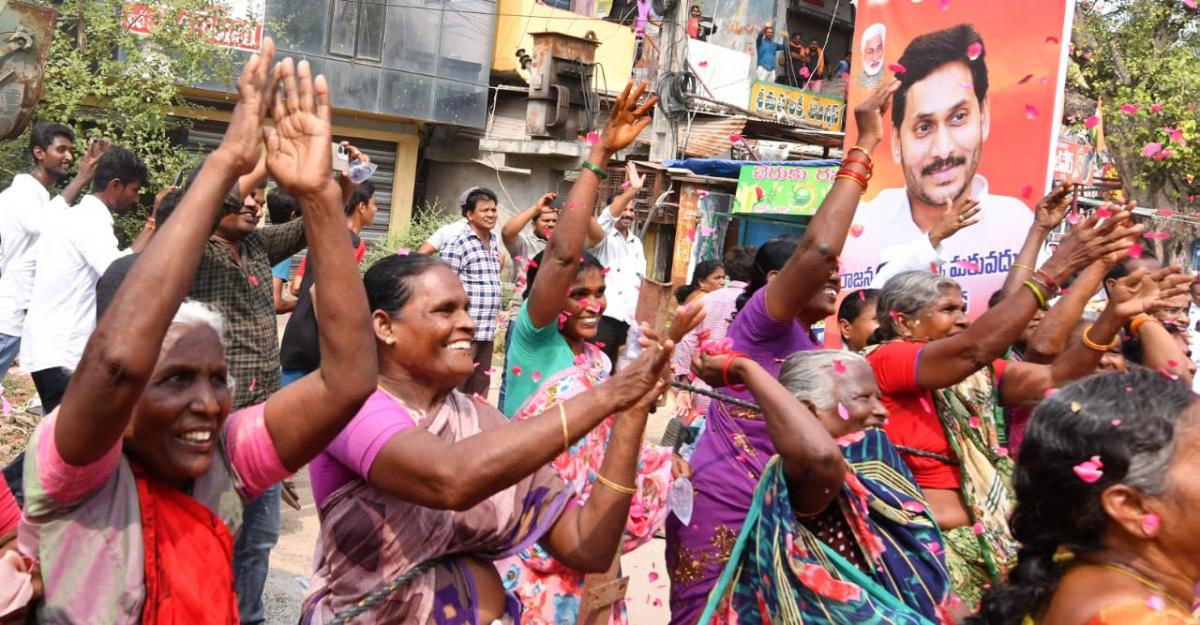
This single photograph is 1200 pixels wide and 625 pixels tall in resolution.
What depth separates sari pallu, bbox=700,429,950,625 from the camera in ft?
9.70

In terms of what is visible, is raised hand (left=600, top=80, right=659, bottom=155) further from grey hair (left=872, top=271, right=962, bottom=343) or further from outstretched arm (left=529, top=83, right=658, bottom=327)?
grey hair (left=872, top=271, right=962, bottom=343)

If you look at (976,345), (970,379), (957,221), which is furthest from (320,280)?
(957,221)

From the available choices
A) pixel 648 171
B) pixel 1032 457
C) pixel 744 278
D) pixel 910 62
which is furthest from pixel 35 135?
pixel 648 171

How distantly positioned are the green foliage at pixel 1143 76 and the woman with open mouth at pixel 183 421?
1439 centimetres

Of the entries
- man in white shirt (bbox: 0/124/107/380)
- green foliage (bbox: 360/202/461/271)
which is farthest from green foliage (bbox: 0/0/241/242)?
man in white shirt (bbox: 0/124/107/380)

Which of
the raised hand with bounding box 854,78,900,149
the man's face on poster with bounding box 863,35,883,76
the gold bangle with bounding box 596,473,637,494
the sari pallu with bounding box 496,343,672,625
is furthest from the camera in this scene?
the man's face on poster with bounding box 863,35,883,76

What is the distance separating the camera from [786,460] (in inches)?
117

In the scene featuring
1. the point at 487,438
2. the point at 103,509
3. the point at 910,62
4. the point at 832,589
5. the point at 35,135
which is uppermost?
the point at 910,62

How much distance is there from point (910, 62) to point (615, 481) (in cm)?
422

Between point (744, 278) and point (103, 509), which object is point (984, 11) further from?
point (103, 509)

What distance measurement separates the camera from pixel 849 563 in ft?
9.91

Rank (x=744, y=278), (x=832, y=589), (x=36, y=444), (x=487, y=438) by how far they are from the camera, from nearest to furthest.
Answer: (x=36, y=444) < (x=487, y=438) < (x=832, y=589) < (x=744, y=278)

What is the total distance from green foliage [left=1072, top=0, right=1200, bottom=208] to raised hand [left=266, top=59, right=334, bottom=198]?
14.3m

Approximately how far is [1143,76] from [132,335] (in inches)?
637
